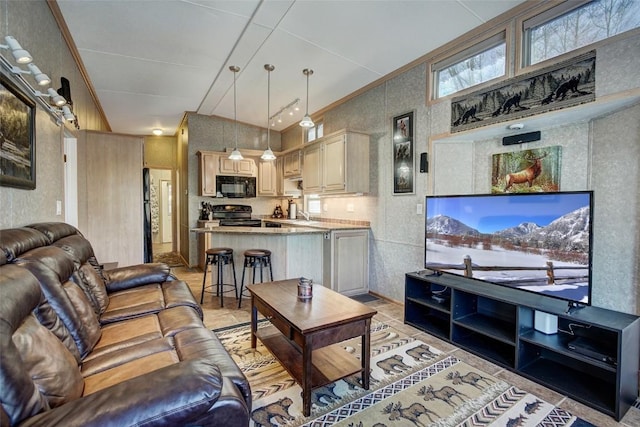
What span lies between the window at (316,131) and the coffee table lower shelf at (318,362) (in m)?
3.92

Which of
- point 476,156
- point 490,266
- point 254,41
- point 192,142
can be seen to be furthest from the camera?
point 192,142

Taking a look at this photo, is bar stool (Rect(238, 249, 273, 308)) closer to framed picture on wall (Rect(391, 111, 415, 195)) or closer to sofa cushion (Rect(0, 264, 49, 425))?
framed picture on wall (Rect(391, 111, 415, 195))

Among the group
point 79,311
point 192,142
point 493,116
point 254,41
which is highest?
point 254,41

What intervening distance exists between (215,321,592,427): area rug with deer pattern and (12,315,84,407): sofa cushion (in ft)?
3.51

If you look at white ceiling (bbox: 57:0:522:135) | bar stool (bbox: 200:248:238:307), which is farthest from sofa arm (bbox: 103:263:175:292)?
white ceiling (bbox: 57:0:522:135)

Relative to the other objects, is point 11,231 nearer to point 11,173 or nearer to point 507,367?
point 11,173

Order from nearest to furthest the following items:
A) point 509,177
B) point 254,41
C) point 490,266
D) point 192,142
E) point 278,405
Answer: point 278,405, point 490,266, point 509,177, point 254,41, point 192,142

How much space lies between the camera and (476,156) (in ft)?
10.5

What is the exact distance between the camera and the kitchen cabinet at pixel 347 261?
13.7 feet

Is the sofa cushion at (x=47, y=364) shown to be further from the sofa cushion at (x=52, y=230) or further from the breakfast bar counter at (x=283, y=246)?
the breakfast bar counter at (x=283, y=246)

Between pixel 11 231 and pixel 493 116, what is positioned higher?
pixel 493 116

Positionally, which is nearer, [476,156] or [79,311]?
[79,311]

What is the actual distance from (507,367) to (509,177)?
166 centimetres

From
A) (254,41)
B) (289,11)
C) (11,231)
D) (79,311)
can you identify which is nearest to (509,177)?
(289,11)
